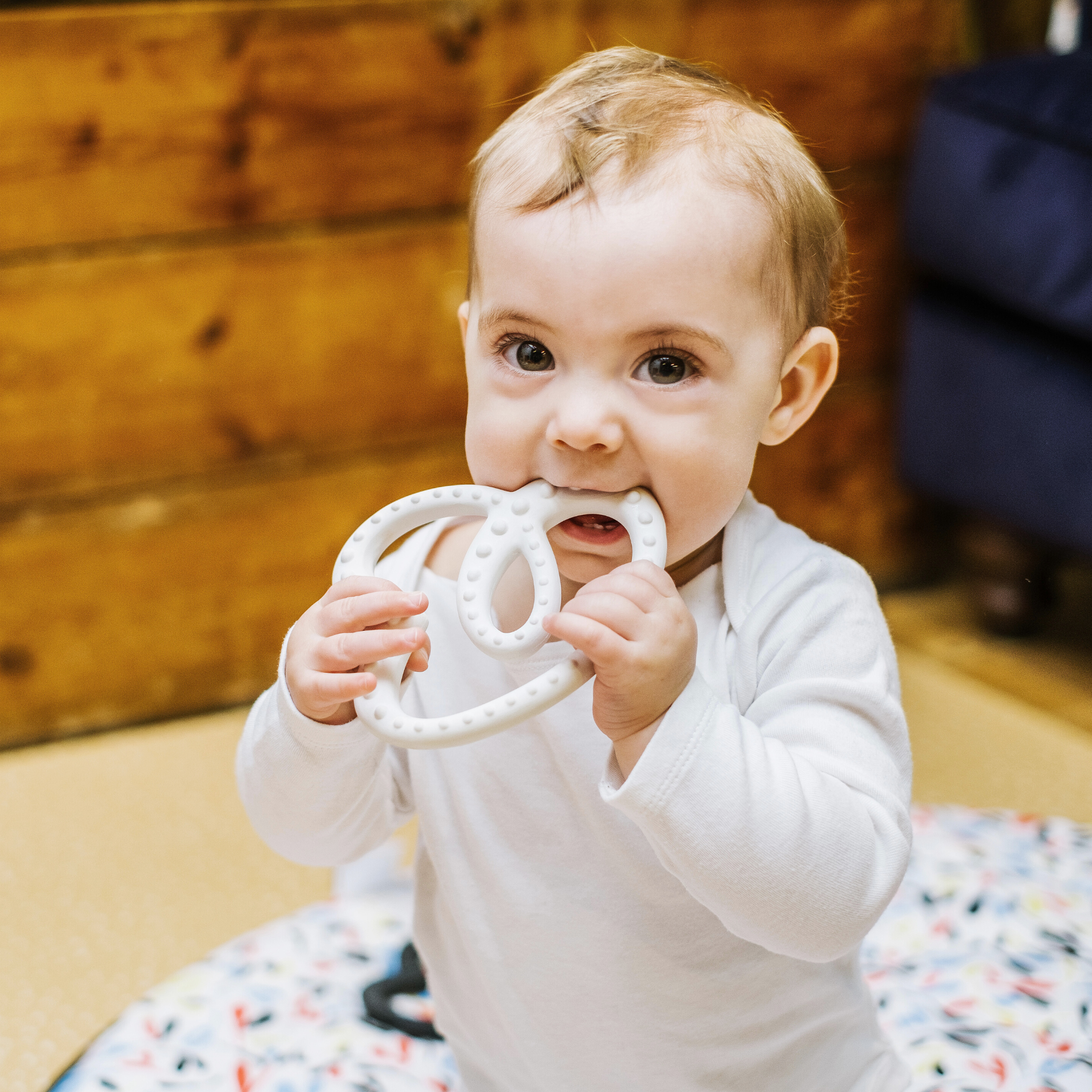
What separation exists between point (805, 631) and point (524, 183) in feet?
0.75

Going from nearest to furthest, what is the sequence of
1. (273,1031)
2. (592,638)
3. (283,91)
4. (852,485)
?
(592,638)
(273,1031)
(283,91)
(852,485)

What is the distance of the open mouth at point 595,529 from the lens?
21.3 inches

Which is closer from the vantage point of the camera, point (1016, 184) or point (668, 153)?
point (668, 153)

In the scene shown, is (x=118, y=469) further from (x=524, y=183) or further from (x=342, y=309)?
(x=524, y=183)

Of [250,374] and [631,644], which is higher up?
[631,644]

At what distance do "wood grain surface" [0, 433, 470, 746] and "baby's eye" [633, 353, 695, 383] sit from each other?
2.86ft

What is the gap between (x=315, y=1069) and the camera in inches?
30.1

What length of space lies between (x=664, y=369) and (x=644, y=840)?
220mm

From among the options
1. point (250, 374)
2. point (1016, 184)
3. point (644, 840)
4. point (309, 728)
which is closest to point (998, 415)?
point (1016, 184)

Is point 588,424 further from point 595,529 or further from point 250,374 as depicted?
point 250,374

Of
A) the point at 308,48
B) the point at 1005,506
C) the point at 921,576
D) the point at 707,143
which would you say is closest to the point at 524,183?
the point at 707,143

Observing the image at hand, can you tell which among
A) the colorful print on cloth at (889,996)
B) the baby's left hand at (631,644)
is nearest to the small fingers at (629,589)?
the baby's left hand at (631,644)

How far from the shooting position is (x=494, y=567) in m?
0.51

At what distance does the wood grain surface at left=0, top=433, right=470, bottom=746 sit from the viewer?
1.28 m
